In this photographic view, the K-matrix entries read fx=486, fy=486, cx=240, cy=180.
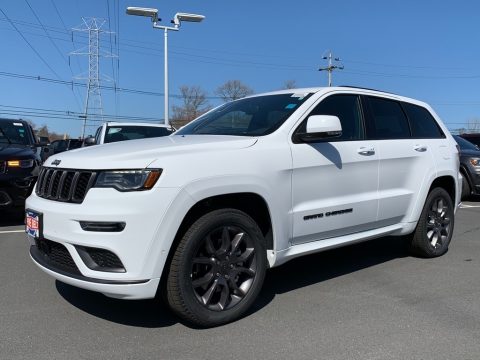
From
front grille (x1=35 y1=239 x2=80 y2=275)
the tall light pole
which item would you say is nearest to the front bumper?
front grille (x1=35 y1=239 x2=80 y2=275)

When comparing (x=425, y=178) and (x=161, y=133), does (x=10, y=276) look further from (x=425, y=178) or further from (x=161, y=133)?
(x=161, y=133)

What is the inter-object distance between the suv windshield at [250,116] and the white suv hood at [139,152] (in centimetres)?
40

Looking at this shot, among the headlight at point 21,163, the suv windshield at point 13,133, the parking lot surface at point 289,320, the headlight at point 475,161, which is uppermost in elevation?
the suv windshield at point 13,133

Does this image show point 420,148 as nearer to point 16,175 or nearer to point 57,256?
point 57,256

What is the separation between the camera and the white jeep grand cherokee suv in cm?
318

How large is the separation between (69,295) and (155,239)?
5.21 ft

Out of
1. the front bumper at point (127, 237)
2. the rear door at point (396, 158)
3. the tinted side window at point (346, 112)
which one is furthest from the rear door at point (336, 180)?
the front bumper at point (127, 237)

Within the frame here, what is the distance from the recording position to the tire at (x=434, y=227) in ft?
18.0

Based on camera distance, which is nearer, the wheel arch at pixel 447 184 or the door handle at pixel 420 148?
the door handle at pixel 420 148

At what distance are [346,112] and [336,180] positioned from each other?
2.64 ft

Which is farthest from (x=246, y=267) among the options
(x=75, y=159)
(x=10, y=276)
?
(x=10, y=276)

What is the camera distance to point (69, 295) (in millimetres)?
4277

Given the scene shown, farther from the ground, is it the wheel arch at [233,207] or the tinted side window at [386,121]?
the tinted side window at [386,121]

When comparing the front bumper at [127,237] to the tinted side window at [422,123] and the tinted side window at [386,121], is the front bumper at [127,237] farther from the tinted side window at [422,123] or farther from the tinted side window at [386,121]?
the tinted side window at [422,123]
